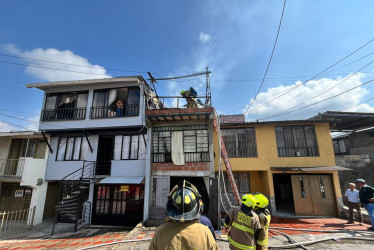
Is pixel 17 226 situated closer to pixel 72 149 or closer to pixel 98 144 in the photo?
pixel 72 149

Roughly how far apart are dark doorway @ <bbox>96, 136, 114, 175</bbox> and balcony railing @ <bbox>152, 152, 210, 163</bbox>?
3.65m

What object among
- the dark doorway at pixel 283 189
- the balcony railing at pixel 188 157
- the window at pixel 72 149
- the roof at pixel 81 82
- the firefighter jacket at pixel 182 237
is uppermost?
the roof at pixel 81 82

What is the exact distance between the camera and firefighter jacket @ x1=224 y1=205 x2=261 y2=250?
3348 mm

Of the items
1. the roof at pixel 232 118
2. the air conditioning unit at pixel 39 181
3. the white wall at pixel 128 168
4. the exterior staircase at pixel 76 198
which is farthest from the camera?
the roof at pixel 232 118

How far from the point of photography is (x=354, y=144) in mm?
15383

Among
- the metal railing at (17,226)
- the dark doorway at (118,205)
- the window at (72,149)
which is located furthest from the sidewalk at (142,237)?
the window at (72,149)

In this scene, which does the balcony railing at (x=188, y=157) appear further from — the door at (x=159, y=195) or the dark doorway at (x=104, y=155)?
the dark doorway at (x=104, y=155)

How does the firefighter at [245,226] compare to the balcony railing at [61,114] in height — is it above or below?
below

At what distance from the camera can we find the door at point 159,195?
9781 millimetres

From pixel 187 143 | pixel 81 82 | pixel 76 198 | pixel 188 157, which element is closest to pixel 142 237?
pixel 188 157

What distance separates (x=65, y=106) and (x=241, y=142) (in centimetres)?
1327

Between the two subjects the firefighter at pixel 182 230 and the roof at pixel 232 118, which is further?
the roof at pixel 232 118

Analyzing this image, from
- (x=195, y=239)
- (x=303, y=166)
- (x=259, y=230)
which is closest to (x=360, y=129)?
(x=303, y=166)

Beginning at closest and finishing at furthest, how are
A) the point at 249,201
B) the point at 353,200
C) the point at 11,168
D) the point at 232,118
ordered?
1. the point at 249,201
2. the point at 353,200
3. the point at 11,168
4. the point at 232,118
